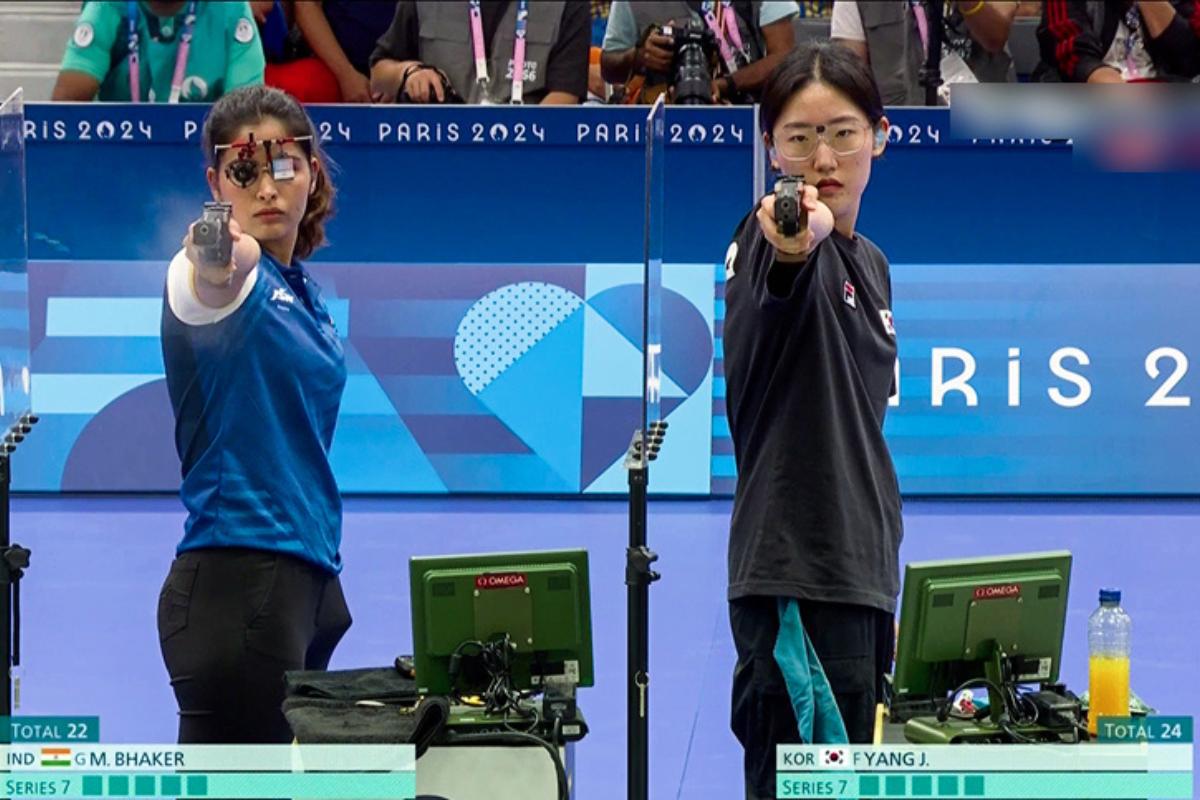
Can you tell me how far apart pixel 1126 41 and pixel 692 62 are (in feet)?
5.53

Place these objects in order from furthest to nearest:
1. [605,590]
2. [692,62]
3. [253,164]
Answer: [692,62]
[605,590]
[253,164]

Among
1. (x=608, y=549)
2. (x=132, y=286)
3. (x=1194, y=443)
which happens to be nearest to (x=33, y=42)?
(x=132, y=286)

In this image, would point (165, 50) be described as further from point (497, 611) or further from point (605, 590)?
point (497, 611)

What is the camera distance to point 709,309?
336 inches

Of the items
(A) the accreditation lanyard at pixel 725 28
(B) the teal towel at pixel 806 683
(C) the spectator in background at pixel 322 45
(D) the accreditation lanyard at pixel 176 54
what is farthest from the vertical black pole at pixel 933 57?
(B) the teal towel at pixel 806 683

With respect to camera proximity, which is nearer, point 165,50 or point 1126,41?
point 1126,41

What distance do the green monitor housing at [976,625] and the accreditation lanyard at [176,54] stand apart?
5.94 metres

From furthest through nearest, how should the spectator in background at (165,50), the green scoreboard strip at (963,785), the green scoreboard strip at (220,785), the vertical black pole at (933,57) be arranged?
the spectator in background at (165,50), the vertical black pole at (933,57), the green scoreboard strip at (220,785), the green scoreboard strip at (963,785)

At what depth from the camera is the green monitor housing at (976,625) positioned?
149 inches

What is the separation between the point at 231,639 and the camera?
3.90 m

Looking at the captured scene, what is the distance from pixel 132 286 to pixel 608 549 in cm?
221

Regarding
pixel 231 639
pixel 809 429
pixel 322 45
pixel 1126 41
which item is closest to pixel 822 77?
pixel 809 429


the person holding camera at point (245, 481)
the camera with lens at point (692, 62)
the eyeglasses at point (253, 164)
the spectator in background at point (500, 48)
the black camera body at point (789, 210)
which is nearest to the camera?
the black camera body at point (789, 210)

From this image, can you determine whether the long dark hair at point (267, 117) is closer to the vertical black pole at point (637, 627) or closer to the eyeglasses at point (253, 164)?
the eyeglasses at point (253, 164)
